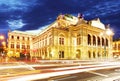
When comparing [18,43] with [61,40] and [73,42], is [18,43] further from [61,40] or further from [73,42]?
[73,42]

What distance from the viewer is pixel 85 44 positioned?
51.3 metres

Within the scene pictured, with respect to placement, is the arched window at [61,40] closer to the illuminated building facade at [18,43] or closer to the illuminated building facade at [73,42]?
the illuminated building facade at [73,42]

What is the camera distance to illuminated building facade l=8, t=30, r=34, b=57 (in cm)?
7488

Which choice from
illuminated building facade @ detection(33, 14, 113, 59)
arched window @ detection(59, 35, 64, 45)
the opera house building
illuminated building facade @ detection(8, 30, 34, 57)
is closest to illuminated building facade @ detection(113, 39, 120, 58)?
the opera house building

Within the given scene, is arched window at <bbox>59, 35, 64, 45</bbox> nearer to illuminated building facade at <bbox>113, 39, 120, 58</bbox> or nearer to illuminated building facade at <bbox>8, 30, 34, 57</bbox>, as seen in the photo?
illuminated building facade at <bbox>8, 30, 34, 57</bbox>

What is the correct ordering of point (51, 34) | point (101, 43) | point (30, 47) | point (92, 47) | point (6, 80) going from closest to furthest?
point (6, 80) < point (51, 34) < point (92, 47) < point (101, 43) < point (30, 47)

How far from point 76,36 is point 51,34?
7.21 meters

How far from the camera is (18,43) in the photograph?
248 feet

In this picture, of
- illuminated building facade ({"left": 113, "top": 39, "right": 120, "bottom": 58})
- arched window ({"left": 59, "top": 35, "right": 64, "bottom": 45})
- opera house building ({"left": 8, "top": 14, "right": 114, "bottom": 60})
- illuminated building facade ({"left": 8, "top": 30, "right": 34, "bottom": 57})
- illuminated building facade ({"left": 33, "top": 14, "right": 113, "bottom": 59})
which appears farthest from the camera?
illuminated building facade ({"left": 113, "top": 39, "right": 120, "bottom": 58})

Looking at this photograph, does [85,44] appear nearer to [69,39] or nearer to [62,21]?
[69,39]

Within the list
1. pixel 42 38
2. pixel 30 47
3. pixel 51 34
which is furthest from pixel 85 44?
pixel 30 47

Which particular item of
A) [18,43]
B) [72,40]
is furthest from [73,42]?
[18,43]

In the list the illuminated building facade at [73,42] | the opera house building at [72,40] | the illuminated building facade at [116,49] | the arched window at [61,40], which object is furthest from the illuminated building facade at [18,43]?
the illuminated building facade at [116,49]

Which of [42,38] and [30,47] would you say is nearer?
A: [42,38]
